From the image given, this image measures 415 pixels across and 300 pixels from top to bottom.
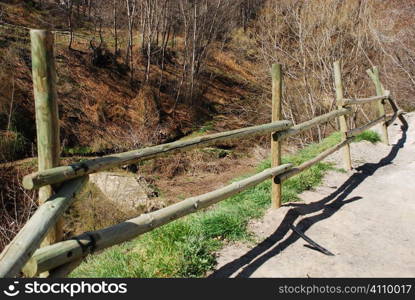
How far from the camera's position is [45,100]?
2443 mm

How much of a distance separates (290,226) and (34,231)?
300cm

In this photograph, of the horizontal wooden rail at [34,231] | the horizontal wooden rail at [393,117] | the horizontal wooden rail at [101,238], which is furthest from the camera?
the horizontal wooden rail at [393,117]

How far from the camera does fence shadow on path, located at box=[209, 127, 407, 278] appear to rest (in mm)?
3525

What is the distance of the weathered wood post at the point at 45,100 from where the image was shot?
241 cm

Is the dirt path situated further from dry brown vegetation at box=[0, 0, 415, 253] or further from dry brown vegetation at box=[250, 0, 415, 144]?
dry brown vegetation at box=[250, 0, 415, 144]

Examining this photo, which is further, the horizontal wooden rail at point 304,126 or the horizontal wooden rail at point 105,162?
the horizontal wooden rail at point 304,126

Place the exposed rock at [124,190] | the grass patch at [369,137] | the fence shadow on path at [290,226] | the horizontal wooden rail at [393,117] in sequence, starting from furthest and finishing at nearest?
the exposed rock at [124,190] < the horizontal wooden rail at [393,117] < the grass patch at [369,137] < the fence shadow on path at [290,226]

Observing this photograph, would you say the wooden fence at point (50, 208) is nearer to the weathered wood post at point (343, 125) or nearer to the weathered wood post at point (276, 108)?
the weathered wood post at point (276, 108)

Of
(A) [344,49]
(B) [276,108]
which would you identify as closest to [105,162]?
(B) [276,108]

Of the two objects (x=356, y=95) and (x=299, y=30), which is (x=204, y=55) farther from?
(x=356, y=95)

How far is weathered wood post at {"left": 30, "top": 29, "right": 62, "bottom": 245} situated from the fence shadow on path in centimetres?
173

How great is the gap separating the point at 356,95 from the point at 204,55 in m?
9.80

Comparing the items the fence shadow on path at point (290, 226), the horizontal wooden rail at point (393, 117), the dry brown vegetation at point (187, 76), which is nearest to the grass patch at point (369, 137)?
the horizontal wooden rail at point (393, 117)

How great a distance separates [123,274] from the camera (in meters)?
3.22
